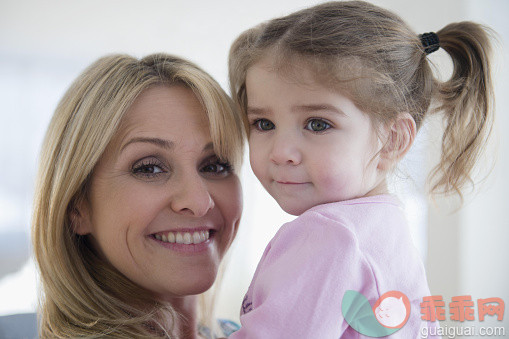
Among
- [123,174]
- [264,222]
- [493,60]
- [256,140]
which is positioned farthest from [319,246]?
[264,222]

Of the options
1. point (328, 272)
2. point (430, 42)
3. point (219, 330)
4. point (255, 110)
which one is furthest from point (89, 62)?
point (328, 272)

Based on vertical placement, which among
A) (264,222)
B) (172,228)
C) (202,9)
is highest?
(202,9)

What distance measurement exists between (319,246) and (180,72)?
2.44 feet

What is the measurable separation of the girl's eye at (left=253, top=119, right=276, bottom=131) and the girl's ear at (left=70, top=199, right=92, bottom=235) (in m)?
0.56

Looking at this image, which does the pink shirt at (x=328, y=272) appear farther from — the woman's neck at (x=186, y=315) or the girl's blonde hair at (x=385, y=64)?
the woman's neck at (x=186, y=315)

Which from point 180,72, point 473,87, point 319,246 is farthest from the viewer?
point 180,72

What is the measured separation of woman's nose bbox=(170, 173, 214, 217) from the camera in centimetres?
135

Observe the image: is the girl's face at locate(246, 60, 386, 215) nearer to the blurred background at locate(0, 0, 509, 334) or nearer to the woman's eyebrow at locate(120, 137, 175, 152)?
the woman's eyebrow at locate(120, 137, 175, 152)

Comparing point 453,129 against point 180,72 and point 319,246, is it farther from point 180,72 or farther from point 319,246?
point 180,72

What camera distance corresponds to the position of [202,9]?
374cm

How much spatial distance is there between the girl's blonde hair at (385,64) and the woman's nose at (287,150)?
15 cm

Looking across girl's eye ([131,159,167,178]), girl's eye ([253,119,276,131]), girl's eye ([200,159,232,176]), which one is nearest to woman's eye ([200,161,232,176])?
girl's eye ([200,159,232,176])

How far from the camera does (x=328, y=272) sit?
0.93 m

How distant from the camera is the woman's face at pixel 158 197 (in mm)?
1365
